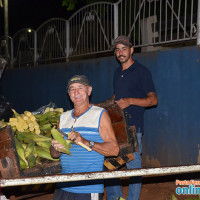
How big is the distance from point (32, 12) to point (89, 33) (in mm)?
29741

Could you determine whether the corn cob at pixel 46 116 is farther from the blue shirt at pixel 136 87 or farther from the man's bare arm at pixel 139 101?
the man's bare arm at pixel 139 101

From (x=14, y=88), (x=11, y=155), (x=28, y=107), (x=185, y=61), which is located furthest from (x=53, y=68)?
(x=11, y=155)

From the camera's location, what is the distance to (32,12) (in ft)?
118

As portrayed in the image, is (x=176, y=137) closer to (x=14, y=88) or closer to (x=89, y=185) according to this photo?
(x=89, y=185)

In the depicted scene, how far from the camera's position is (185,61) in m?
5.43

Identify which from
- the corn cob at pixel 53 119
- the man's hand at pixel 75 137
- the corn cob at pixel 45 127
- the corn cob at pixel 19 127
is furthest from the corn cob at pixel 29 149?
the man's hand at pixel 75 137

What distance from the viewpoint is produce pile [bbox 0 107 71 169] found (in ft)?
11.7

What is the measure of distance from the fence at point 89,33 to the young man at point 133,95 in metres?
1.96

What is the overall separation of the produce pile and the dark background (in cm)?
3152

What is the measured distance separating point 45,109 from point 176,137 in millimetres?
2361

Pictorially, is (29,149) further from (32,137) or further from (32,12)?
(32,12)

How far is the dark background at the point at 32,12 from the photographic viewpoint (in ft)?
114

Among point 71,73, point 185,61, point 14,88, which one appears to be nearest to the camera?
point 185,61

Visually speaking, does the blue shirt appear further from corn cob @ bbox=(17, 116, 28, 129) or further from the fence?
the fence
